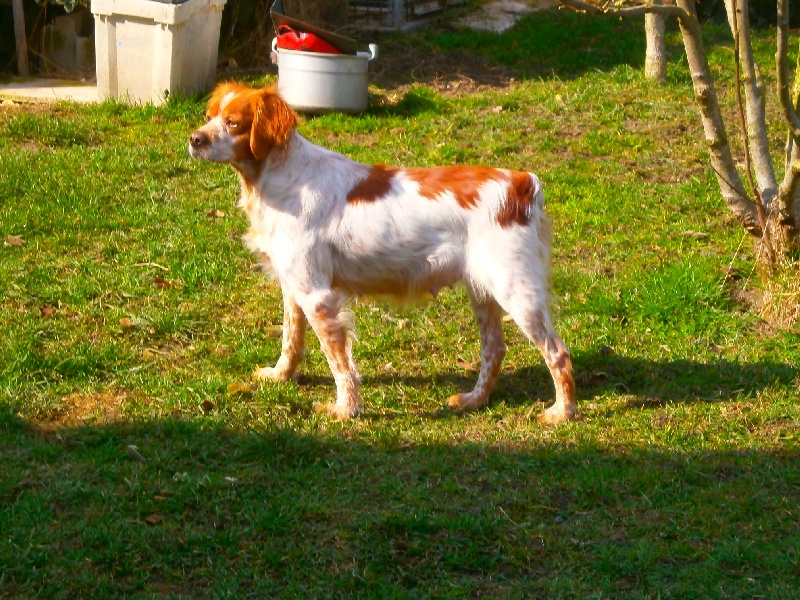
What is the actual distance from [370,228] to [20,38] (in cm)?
711

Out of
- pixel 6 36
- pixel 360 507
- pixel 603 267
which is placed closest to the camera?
pixel 360 507

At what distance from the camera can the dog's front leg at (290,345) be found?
5598 millimetres

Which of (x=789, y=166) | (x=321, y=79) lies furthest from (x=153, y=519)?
(x=321, y=79)

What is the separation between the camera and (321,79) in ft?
31.4

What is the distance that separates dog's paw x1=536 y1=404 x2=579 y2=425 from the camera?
525cm

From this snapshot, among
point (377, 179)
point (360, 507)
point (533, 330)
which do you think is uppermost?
point (377, 179)

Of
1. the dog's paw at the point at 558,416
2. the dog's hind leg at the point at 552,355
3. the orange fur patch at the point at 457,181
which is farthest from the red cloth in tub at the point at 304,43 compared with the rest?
the dog's paw at the point at 558,416

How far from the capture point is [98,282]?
21.8 feet

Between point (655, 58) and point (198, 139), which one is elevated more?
point (655, 58)

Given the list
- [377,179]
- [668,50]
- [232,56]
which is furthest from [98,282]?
[668,50]

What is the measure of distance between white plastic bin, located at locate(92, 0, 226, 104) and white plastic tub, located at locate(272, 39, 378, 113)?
84 centimetres

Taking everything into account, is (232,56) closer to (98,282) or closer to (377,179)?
(98,282)

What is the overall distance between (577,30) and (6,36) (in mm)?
6172

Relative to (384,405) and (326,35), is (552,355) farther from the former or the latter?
(326,35)
